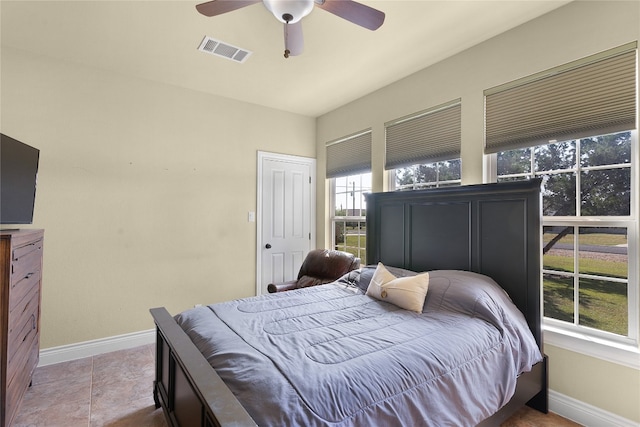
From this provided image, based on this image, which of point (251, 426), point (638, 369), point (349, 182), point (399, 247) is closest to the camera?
point (251, 426)

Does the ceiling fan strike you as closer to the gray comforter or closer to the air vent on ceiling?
the air vent on ceiling

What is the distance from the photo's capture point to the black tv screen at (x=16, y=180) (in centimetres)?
188

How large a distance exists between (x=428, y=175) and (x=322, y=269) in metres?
1.48

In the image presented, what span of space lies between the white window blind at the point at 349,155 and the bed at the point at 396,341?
97cm

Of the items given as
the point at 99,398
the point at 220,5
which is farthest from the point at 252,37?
the point at 99,398

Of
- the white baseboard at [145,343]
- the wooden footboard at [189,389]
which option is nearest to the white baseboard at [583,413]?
the white baseboard at [145,343]

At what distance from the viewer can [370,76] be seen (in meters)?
3.13

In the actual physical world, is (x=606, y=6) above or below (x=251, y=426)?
above

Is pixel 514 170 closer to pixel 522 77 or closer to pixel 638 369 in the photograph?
pixel 522 77

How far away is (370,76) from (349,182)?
53.7 inches

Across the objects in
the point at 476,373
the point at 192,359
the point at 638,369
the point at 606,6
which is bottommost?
the point at 638,369

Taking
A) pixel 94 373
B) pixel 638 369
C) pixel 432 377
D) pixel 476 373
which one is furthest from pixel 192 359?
pixel 638 369

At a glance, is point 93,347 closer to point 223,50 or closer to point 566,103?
point 223,50

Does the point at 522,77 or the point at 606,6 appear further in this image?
the point at 522,77
